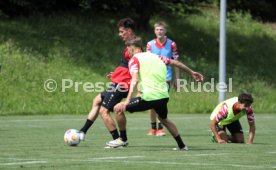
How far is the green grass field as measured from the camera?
34.6 ft

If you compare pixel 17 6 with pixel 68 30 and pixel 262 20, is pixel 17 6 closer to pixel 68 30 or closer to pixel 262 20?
pixel 68 30

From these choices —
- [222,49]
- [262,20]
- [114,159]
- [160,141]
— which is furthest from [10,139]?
[262,20]

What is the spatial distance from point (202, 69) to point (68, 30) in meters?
5.56

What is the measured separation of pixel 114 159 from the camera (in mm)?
11344

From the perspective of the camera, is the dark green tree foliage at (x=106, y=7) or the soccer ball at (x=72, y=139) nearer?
the soccer ball at (x=72, y=139)

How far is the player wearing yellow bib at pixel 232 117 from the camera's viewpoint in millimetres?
14672

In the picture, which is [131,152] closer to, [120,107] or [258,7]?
[120,107]

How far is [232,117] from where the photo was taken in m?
15.4

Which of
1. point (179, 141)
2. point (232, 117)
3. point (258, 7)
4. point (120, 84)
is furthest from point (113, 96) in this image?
point (258, 7)

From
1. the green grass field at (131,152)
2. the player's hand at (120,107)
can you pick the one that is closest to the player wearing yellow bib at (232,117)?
the green grass field at (131,152)

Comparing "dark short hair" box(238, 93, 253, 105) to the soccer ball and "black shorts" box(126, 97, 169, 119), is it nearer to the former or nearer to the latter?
"black shorts" box(126, 97, 169, 119)

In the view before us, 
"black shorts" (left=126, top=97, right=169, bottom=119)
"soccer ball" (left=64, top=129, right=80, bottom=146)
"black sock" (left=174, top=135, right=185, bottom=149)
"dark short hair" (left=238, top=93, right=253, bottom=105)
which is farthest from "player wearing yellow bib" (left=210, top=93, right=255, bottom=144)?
"soccer ball" (left=64, top=129, right=80, bottom=146)

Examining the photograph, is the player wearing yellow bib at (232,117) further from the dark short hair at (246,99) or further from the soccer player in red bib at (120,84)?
the soccer player in red bib at (120,84)

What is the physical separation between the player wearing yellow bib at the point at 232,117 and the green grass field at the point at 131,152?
32cm
